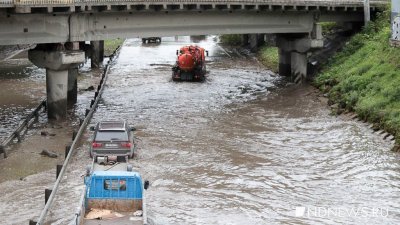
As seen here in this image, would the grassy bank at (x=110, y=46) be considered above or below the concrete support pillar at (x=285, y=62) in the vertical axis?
above

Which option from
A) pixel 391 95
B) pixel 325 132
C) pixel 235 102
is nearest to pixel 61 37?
pixel 235 102

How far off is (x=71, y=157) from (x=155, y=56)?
42.6 meters

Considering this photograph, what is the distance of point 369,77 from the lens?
40.8m

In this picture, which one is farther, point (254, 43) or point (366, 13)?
point (254, 43)

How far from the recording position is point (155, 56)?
70.2m

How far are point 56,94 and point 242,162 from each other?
1356cm

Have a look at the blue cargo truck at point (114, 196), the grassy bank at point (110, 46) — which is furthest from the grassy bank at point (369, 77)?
the grassy bank at point (110, 46)

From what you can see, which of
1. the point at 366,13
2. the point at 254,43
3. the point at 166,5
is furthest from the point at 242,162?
the point at 254,43

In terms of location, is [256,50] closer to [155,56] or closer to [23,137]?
[155,56]

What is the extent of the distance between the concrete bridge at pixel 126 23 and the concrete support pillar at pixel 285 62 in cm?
265

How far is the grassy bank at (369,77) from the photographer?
3494cm

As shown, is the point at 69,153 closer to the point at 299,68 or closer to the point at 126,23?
the point at 126,23

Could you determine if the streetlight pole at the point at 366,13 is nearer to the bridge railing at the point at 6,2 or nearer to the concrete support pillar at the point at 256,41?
the concrete support pillar at the point at 256,41

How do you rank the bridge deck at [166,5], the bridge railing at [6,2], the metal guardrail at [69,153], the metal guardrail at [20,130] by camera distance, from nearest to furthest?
the metal guardrail at [69,153] < the metal guardrail at [20,130] < the bridge railing at [6,2] < the bridge deck at [166,5]
